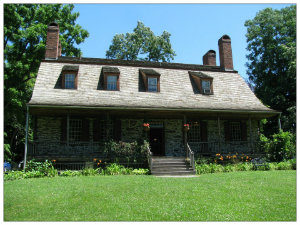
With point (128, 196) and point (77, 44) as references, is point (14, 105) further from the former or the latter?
point (128, 196)

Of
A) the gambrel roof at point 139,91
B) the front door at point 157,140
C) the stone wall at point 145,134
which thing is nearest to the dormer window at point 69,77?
the gambrel roof at point 139,91

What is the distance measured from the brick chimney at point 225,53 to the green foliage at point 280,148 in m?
7.10

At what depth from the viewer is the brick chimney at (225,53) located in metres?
21.3

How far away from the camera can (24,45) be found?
70.7ft

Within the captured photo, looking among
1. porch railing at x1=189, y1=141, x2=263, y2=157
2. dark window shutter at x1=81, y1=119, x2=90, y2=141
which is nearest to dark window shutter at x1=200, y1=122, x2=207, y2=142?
Answer: porch railing at x1=189, y1=141, x2=263, y2=157

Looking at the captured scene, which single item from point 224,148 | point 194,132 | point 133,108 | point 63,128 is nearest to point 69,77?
point 63,128

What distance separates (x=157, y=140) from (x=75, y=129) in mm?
4865

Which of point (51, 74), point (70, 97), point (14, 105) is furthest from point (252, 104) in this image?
point (14, 105)

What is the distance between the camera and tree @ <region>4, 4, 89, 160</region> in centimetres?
2041

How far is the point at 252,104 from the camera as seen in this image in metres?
18.0

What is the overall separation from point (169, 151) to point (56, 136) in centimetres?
651

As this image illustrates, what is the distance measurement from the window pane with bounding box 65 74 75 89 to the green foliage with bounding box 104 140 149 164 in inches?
170

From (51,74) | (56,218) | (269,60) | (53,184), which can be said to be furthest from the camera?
(269,60)

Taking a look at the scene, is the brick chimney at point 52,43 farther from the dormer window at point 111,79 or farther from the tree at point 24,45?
the dormer window at point 111,79
